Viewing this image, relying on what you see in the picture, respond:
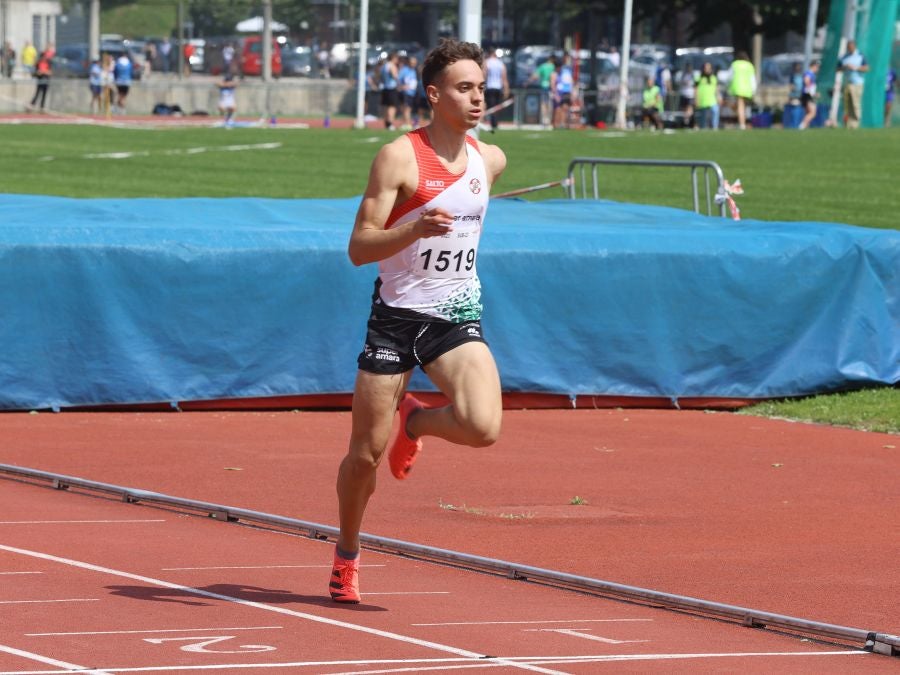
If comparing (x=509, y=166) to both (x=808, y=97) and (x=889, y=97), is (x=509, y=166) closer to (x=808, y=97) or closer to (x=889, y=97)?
(x=808, y=97)

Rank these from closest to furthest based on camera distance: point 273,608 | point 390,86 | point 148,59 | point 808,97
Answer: point 273,608, point 390,86, point 808,97, point 148,59

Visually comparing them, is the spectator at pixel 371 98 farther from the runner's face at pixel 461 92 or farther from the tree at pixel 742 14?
the runner's face at pixel 461 92

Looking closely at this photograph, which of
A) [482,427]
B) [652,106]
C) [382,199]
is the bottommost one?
[652,106]

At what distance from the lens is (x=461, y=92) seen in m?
6.13

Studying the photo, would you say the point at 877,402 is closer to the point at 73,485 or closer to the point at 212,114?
the point at 73,485

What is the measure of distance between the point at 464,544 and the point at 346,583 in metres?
1.51

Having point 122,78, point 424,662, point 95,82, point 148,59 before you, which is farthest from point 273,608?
point 148,59

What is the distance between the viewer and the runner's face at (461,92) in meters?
6.12

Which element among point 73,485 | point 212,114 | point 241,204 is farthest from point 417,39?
point 73,485

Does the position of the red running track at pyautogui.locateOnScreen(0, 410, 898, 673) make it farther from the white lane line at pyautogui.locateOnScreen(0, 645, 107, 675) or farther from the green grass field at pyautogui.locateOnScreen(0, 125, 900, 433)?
the green grass field at pyautogui.locateOnScreen(0, 125, 900, 433)

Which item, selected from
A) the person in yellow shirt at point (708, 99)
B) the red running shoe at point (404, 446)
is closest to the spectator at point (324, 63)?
the person in yellow shirt at point (708, 99)

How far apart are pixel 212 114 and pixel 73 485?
4362 centimetres

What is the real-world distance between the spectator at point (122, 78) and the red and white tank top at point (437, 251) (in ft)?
140

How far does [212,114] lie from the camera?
51.4 metres
